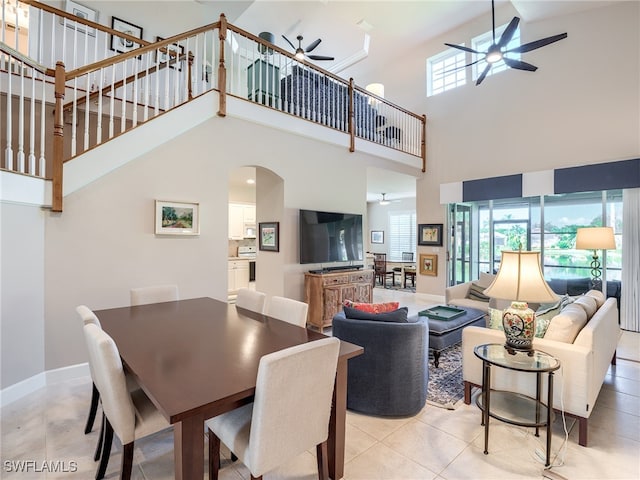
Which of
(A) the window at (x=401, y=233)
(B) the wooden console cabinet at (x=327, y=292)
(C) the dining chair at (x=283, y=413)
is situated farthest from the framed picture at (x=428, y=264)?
(C) the dining chair at (x=283, y=413)

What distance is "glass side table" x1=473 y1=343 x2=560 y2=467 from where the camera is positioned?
2.05 meters

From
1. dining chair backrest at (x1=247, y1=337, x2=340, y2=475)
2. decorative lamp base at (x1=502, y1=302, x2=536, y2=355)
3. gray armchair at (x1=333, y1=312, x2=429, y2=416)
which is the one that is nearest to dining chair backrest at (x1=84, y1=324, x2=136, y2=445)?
dining chair backrest at (x1=247, y1=337, x2=340, y2=475)

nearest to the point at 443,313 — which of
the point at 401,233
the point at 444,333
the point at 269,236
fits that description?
the point at 444,333

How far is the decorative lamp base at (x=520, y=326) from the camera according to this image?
2197mm

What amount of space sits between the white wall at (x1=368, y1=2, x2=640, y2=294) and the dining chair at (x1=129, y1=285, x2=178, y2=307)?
5.64 meters

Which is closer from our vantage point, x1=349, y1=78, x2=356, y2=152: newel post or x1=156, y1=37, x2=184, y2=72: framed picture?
x1=156, y1=37, x2=184, y2=72: framed picture

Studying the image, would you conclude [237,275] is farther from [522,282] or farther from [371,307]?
[522,282]

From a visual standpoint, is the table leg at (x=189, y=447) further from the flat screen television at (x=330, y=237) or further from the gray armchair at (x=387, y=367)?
the flat screen television at (x=330, y=237)

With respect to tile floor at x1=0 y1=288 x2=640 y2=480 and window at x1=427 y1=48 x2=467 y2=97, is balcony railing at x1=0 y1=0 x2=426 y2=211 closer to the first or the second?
window at x1=427 y1=48 x2=467 y2=97

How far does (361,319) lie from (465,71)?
→ 6.63m

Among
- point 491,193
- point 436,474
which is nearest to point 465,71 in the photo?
point 491,193

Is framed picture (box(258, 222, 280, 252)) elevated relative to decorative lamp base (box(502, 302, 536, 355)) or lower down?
elevated

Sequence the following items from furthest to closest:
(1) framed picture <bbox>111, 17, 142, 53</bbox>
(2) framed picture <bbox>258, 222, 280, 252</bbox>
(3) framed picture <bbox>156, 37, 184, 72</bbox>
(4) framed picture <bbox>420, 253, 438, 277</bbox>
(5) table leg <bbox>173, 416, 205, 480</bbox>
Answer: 1. (4) framed picture <bbox>420, 253, 438, 277</bbox>
2. (1) framed picture <bbox>111, 17, 142, 53</bbox>
3. (2) framed picture <bbox>258, 222, 280, 252</bbox>
4. (3) framed picture <bbox>156, 37, 184, 72</bbox>
5. (5) table leg <bbox>173, 416, 205, 480</bbox>

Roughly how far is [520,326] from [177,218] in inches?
137
